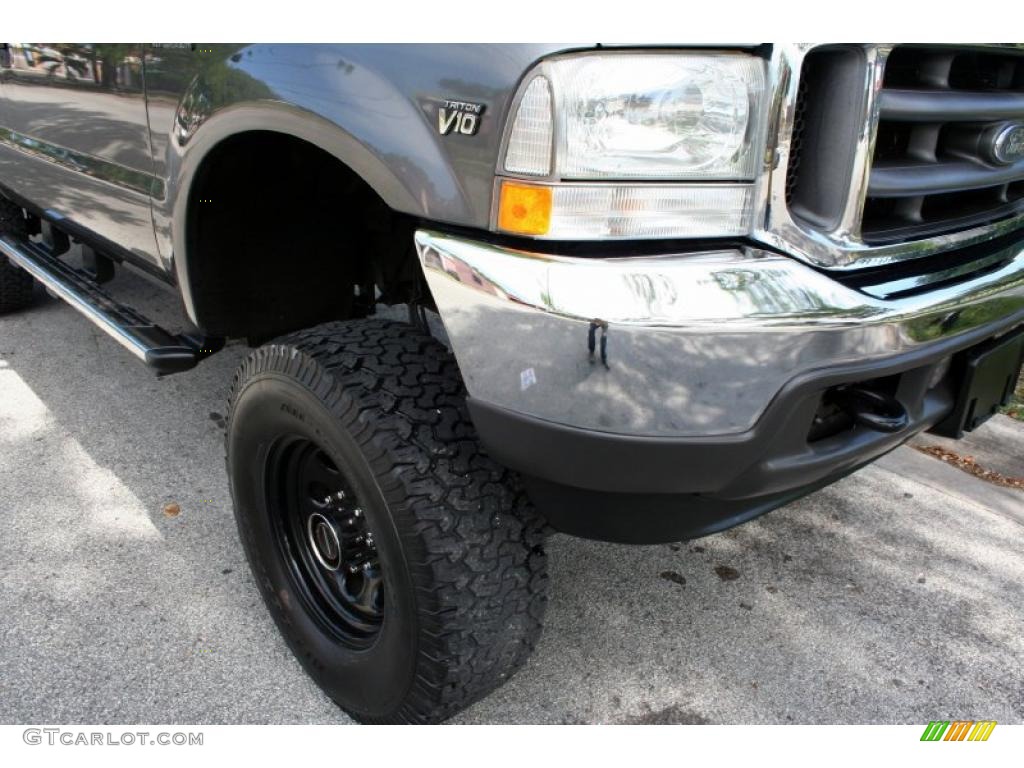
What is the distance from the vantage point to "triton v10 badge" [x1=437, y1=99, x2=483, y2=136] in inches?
53.2

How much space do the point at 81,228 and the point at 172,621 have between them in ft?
5.18

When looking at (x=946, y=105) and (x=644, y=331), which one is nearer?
(x=644, y=331)

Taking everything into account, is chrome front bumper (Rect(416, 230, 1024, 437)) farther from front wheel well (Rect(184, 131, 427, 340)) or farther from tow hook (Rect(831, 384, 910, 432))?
front wheel well (Rect(184, 131, 427, 340))

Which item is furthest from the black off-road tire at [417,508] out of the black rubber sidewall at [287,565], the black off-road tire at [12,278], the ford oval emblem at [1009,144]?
the black off-road tire at [12,278]

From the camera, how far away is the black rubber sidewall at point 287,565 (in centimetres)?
162

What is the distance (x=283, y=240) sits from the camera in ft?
7.52

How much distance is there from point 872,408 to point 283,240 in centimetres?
160

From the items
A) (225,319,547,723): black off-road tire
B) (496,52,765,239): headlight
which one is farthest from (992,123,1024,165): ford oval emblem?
(225,319,547,723): black off-road tire

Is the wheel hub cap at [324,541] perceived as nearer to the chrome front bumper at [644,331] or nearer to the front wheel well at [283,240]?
the front wheel well at [283,240]

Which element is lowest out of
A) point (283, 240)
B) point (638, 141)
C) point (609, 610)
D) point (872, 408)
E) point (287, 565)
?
point (609, 610)

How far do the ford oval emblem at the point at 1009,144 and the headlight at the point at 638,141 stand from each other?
698mm

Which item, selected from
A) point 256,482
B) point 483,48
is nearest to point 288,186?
point 256,482

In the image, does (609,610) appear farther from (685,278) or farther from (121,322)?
(121,322)

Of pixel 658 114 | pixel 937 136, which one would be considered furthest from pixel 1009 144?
pixel 658 114
